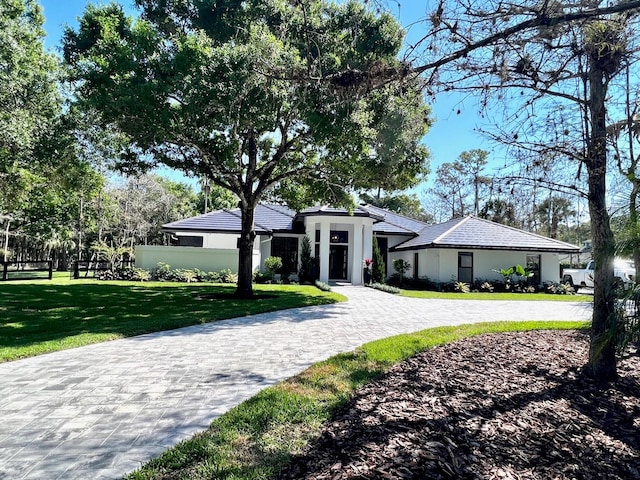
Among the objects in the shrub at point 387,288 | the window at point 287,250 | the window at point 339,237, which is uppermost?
the window at point 339,237

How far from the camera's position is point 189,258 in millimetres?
22531

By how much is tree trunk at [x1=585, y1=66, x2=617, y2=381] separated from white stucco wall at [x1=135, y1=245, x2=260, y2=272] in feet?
63.8

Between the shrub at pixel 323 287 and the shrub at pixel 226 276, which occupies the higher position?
the shrub at pixel 226 276

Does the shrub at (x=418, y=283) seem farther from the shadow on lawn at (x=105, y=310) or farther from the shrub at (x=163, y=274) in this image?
the shrub at (x=163, y=274)

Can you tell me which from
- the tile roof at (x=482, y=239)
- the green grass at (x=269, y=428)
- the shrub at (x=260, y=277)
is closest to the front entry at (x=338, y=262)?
the tile roof at (x=482, y=239)

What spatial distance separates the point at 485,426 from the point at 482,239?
21.1 metres

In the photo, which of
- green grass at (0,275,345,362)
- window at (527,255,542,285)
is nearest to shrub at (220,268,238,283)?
green grass at (0,275,345,362)

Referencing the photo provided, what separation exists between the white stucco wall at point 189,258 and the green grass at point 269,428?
56.6 ft

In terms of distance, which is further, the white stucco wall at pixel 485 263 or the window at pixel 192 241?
the window at pixel 192 241

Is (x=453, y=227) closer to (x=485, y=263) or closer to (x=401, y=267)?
(x=485, y=263)

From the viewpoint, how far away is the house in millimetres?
22078

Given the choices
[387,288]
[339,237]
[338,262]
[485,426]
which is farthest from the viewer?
[338,262]

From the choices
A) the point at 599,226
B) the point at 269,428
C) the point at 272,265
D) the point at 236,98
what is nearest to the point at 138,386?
the point at 269,428

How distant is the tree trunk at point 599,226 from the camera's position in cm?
462
